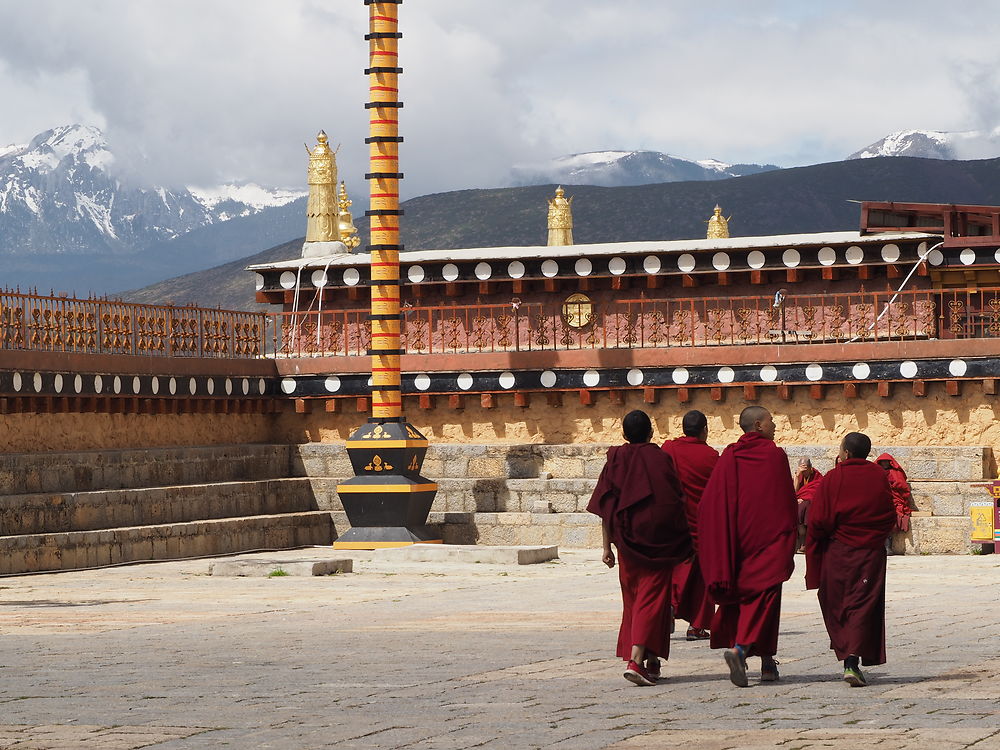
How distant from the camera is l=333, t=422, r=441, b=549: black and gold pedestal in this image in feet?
79.2

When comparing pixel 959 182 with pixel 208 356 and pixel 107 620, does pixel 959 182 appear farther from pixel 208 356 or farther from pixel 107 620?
pixel 107 620

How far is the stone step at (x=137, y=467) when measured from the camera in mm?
21359

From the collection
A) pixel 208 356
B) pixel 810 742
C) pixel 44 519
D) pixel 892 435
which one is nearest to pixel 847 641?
pixel 810 742

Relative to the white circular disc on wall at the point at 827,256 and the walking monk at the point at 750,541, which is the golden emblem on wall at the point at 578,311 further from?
the walking monk at the point at 750,541

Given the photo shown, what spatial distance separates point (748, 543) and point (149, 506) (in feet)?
47.4

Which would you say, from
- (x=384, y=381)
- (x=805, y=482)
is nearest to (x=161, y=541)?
(x=384, y=381)

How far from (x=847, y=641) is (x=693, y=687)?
905 mm

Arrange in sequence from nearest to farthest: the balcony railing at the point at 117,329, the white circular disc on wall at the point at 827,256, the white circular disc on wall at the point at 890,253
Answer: the balcony railing at the point at 117,329 → the white circular disc on wall at the point at 890,253 → the white circular disc on wall at the point at 827,256

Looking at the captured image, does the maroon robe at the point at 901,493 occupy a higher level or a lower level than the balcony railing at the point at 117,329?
lower

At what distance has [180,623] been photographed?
1414cm

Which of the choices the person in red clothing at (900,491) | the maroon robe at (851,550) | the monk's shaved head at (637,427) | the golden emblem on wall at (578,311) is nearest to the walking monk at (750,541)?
the maroon robe at (851,550)

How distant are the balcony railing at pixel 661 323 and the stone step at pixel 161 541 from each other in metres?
3.77

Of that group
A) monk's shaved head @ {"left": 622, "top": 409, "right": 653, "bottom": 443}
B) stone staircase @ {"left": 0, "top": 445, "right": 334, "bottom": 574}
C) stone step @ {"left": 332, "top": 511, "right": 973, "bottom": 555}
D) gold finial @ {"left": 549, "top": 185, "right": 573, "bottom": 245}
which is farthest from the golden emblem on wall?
monk's shaved head @ {"left": 622, "top": 409, "right": 653, "bottom": 443}

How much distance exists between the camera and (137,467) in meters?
23.3
